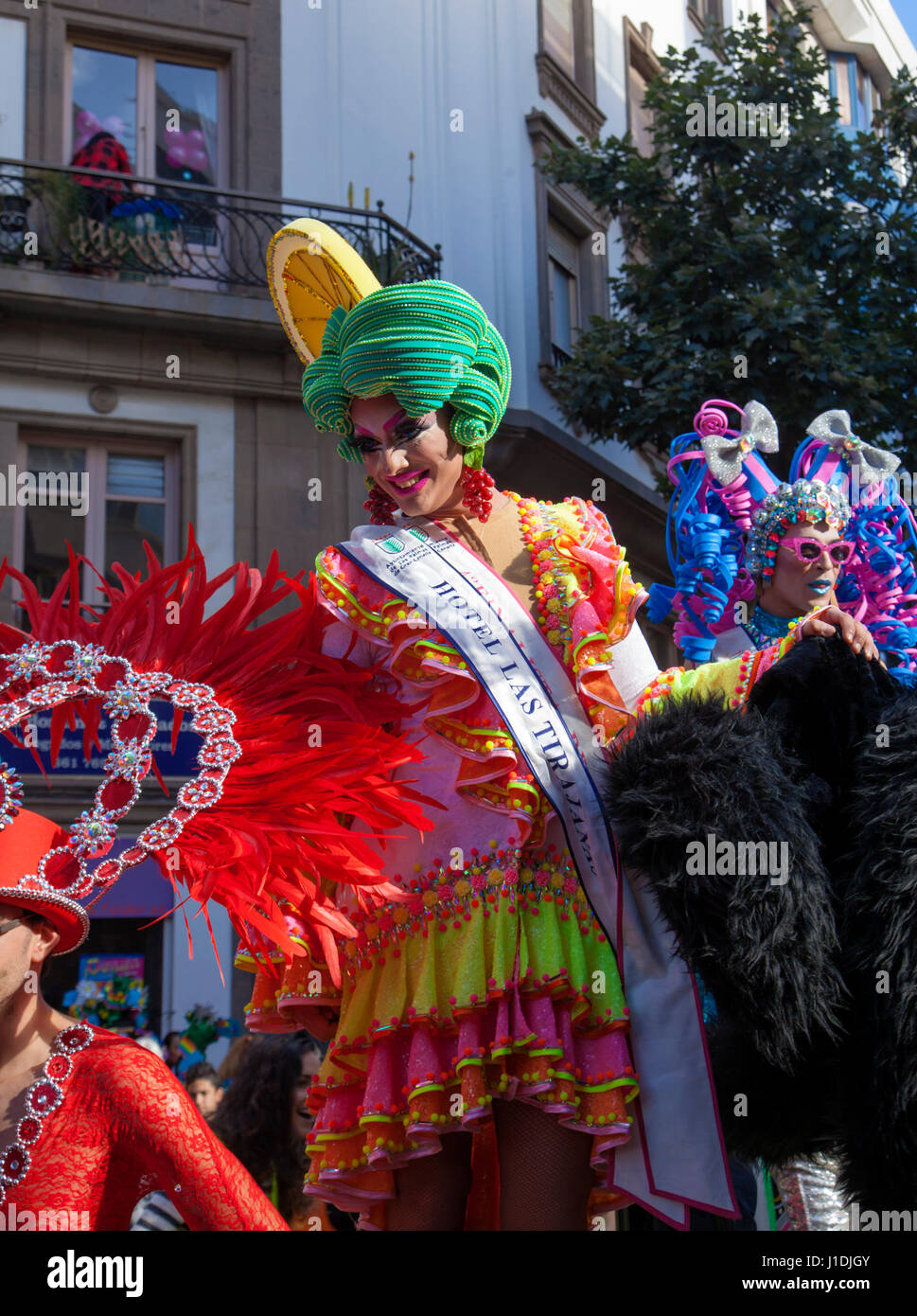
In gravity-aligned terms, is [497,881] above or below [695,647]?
below

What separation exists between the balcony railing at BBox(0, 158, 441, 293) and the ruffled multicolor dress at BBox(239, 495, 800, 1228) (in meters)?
9.58

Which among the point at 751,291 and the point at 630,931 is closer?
the point at 630,931

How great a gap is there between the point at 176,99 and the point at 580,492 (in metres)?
5.19

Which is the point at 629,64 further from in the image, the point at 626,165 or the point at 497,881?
the point at 497,881

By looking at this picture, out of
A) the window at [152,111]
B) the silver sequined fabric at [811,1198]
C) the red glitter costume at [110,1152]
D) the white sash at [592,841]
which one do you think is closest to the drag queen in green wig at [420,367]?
the white sash at [592,841]

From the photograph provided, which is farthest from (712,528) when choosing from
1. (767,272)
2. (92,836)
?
(767,272)

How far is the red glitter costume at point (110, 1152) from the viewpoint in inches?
84.1

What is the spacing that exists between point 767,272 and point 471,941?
9164 mm

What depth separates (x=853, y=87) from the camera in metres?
18.4

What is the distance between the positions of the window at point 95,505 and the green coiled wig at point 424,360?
9.39m

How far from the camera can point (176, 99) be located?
13.1m

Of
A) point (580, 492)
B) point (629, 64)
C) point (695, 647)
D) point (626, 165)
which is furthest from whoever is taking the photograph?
point (629, 64)

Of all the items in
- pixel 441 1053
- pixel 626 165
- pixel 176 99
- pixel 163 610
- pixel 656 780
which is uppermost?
pixel 176 99

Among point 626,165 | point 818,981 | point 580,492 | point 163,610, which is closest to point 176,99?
point 626,165
